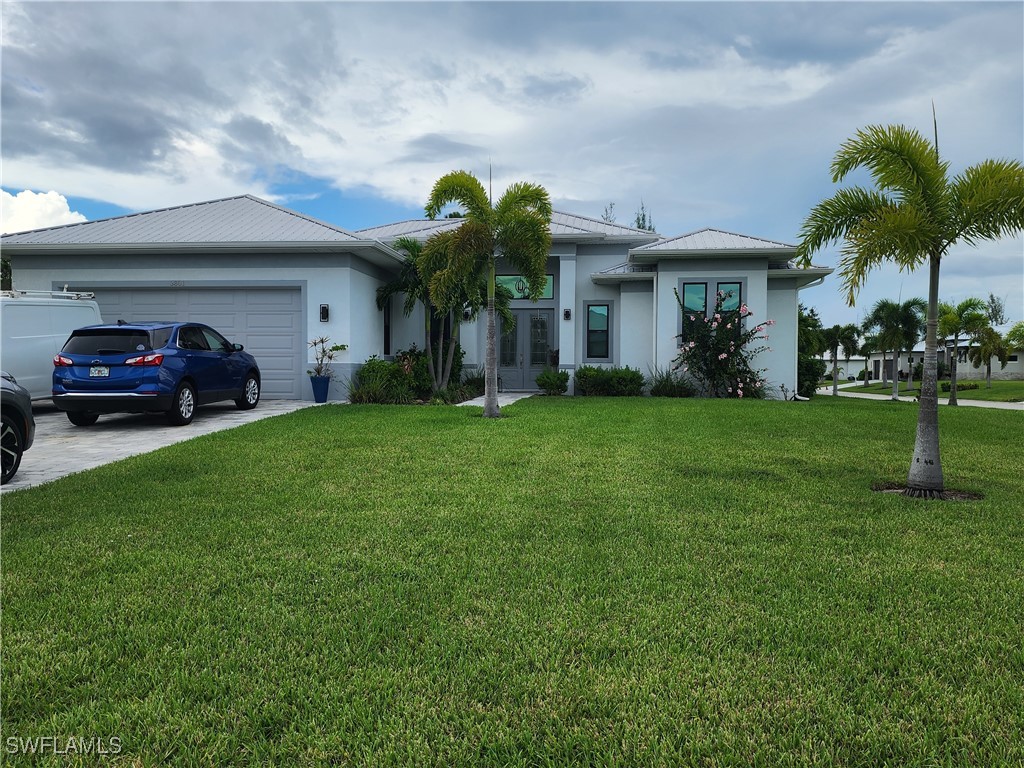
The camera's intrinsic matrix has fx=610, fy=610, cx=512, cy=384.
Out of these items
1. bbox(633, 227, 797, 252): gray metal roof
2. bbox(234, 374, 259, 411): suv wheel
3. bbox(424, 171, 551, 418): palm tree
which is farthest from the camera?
bbox(633, 227, 797, 252): gray metal roof

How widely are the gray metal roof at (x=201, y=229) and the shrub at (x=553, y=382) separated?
19.9 ft

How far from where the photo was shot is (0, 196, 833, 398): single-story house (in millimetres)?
14008

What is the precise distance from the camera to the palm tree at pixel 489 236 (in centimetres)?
1143

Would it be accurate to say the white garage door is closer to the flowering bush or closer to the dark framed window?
the dark framed window

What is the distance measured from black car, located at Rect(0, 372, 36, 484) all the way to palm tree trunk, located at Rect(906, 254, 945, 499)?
867cm

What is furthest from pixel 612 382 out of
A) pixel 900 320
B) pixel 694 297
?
pixel 900 320

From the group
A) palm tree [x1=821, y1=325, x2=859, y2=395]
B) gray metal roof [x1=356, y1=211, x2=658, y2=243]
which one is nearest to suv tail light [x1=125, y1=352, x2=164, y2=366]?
gray metal roof [x1=356, y1=211, x2=658, y2=243]

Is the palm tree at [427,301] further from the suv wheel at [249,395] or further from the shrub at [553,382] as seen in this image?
the suv wheel at [249,395]

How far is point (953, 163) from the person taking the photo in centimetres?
618

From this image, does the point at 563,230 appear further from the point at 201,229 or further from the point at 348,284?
the point at 201,229

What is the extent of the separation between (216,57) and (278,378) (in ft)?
22.0

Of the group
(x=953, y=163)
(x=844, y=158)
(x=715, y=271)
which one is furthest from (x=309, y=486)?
(x=715, y=271)

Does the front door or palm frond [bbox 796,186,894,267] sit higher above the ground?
palm frond [bbox 796,186,894,267]

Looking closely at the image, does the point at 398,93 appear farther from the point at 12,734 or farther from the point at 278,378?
the point at 12,734
